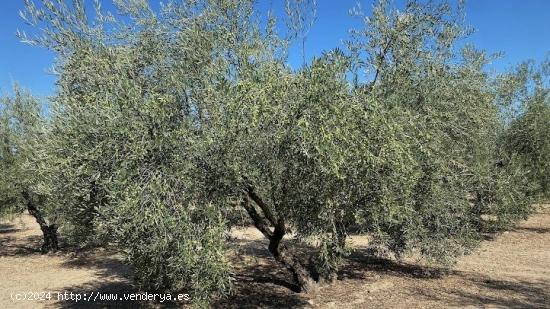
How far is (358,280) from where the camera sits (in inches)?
493

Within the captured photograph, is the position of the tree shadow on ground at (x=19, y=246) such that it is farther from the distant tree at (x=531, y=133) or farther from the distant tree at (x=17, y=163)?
the distant tree at (x=531, y=133)

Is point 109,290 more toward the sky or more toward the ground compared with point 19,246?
more toward the ground

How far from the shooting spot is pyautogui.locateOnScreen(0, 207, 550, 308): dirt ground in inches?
415

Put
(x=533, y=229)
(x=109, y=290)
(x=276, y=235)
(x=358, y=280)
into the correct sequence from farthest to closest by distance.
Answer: (x=533, y=229)
(x=109, y=290)
(x=358, y=280)
(x=276, y=235)

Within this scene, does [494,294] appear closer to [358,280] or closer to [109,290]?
[358,280]

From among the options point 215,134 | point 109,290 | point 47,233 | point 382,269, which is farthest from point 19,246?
point 215,134

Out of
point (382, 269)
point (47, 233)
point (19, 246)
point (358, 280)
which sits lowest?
point (358, 280)

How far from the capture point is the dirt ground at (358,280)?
1053 cm

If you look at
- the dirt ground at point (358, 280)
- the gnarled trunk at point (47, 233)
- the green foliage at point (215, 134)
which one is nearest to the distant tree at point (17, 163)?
the gnarled trunk at point (47, 233)

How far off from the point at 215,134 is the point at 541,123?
17612 millimetres

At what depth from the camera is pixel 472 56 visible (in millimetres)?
12195

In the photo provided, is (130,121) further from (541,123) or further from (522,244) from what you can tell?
(541,123)

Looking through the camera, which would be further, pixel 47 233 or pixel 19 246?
pixel 19 246

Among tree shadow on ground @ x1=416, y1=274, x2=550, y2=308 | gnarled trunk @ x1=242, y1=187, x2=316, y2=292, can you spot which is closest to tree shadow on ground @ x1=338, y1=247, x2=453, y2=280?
tree shadow on ground @ x1=416, y1=274, x2=550, y2=308
